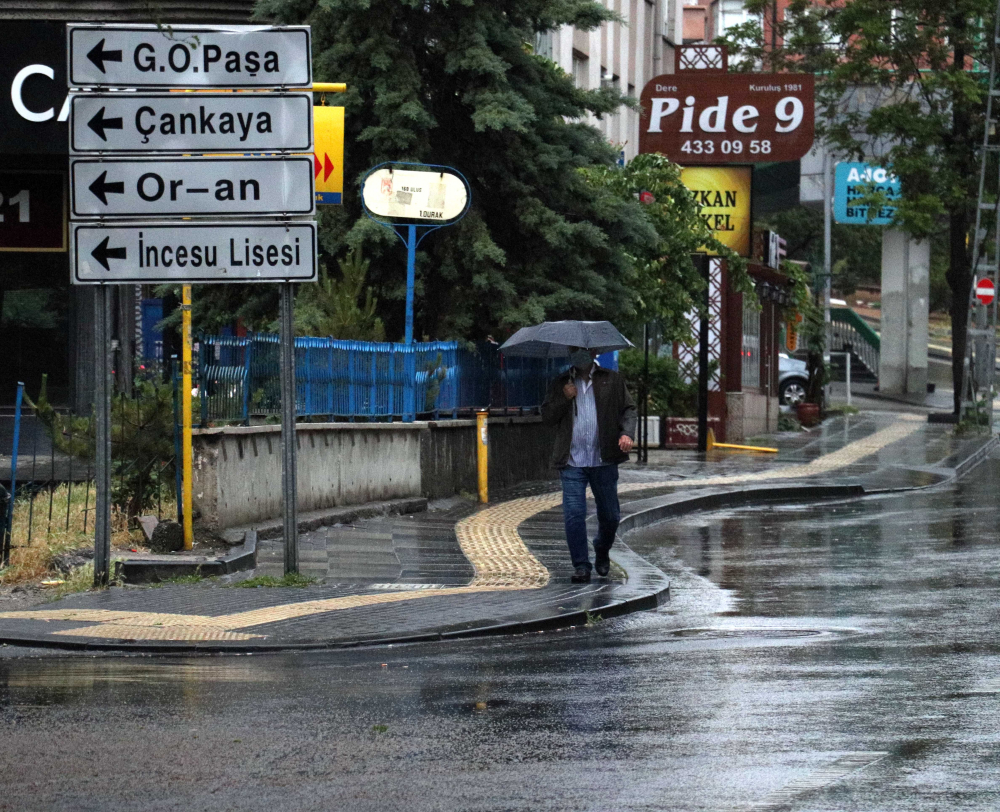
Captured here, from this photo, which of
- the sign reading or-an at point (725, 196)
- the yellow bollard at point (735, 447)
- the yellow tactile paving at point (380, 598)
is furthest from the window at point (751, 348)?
the yellow tactile paving at point (380, 598)

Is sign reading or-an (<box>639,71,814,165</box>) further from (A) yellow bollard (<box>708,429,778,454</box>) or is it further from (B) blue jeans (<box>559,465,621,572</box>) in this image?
(B) blue jeans (<box>559,465,621,572</box>)

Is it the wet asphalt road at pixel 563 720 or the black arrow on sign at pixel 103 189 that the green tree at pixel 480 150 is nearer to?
the black arrow on sign at pixel 103 189

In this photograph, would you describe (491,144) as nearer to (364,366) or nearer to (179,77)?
(364,366)

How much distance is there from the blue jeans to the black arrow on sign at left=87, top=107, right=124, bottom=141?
160 inches

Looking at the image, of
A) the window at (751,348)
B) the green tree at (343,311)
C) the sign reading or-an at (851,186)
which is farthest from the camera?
the sign reading or-an at (851,186)

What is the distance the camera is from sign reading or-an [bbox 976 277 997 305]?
1446 inches

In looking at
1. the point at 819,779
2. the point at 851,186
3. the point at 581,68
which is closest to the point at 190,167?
the point at 819,779

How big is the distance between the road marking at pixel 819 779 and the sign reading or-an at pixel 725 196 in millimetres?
25169

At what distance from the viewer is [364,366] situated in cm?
1733

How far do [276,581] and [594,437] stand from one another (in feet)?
8.36

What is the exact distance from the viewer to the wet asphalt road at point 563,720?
5480 millimetres

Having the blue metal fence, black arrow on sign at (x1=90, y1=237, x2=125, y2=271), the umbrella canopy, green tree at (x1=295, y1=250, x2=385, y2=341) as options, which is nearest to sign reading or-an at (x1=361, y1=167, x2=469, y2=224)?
green tree at (x1=295, y1=250, x2=385, y2=341)

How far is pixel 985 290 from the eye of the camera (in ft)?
121

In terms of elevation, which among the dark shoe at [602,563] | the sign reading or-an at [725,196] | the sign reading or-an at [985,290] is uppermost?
the sign reading or-an at [725,196]
